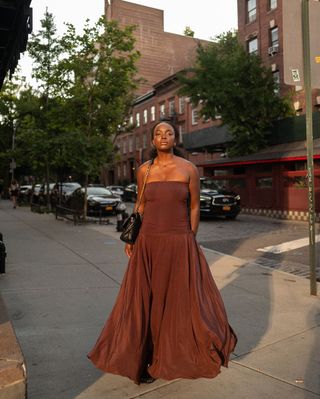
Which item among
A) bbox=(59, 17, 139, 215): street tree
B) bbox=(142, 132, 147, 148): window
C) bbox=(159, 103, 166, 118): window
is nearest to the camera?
bbox=(59, 17, 139, 215): street tree

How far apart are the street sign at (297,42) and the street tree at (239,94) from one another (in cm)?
1546

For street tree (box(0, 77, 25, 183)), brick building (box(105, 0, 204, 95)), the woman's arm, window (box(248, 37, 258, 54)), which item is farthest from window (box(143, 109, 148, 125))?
the woman's arm

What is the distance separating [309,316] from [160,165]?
283 cm

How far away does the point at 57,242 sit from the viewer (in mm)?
11312

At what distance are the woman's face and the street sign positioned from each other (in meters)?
3.09

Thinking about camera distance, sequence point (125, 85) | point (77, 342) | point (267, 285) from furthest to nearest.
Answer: point (125, 85), point (267, 285), point (77, 342)

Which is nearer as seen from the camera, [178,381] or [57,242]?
[178,381]

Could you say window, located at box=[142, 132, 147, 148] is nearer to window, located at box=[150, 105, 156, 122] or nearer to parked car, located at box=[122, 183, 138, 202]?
window, located at box=[150, 105, 156, 122]

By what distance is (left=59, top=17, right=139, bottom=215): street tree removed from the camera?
16188 mm

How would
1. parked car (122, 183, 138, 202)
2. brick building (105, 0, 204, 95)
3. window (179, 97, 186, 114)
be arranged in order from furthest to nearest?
1. brick building (105, 0, 204, 95)
2. window (179, 97, 186, 114)
3. parked car (122, 183, 138, 202)

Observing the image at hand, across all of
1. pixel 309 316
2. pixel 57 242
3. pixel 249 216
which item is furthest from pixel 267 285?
pixel 249 216

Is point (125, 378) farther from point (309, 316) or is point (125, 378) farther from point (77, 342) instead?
point (309, 316)

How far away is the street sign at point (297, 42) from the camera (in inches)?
231

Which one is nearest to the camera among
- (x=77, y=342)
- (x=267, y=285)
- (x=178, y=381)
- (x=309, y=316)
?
(x=178, y=381)
